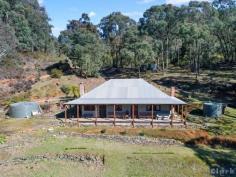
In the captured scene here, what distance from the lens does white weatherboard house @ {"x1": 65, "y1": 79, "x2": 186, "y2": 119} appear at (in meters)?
45.7

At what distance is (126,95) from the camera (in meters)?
47.4

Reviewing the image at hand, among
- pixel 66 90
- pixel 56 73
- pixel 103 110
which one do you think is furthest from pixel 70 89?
pixel 103 110

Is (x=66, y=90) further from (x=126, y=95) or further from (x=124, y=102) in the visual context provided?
(x=124, y=102)

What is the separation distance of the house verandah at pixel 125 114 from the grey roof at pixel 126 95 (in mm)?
801

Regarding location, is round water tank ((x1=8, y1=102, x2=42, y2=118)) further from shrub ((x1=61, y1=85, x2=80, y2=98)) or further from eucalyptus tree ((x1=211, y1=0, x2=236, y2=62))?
eucalyptus tree ((x1=211, y1=0, x2=236, y2=62))

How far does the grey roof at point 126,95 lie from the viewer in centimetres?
4575

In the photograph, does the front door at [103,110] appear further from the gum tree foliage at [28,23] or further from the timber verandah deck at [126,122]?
the gum tree foliage at [28,23]

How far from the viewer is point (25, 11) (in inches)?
3713

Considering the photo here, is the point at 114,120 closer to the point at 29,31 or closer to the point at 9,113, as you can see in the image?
the point at 9,113

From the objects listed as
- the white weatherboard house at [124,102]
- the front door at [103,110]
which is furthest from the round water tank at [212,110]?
the front door at [103,110]

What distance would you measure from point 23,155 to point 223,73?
5410 centimetres

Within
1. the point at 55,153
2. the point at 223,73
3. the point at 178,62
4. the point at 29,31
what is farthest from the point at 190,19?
the point at 55,153

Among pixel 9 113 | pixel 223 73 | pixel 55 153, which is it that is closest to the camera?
pixel 55 153

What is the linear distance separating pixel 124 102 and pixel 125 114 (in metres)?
2.55
